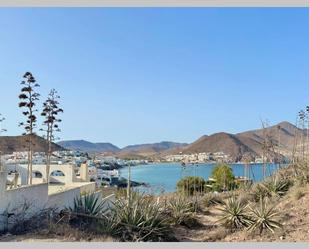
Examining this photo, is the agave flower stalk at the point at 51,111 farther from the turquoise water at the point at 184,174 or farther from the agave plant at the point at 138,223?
the agave plant at the point at 138,223

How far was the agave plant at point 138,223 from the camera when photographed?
6.28 meters

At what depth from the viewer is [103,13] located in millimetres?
7984

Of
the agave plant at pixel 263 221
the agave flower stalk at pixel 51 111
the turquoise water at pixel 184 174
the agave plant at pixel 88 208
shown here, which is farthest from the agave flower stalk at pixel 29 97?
the agave plant at pixel 263 221

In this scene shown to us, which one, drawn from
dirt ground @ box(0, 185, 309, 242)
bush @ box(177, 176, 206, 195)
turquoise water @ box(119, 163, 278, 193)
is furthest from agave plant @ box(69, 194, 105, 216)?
bush @ box(177, 176, 206, 195)

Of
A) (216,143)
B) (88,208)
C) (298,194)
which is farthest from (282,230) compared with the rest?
(216,143)

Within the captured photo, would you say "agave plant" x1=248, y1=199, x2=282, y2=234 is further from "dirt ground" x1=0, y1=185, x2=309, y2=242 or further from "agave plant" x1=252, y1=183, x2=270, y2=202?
"agave plant" x1=252, y1=183, x2=270, y2=202

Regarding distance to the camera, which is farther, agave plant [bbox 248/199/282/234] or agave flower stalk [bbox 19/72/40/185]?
agave flower stalk [bbox 19/72/40/185]

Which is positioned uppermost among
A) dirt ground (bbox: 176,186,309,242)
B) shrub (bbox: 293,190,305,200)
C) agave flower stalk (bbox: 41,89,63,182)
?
agave flower stalk (bbox: 41,89,63,182)

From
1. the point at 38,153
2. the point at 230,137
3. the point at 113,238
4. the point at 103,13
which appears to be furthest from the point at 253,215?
the point at 230,137

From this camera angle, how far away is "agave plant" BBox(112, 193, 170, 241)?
6277mm

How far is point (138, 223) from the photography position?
644 centimetres

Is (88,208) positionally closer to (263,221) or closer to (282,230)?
(263,221)

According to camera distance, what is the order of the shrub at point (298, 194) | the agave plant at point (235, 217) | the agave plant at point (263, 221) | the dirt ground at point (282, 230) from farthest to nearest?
1. the shrub at point (298, 194)
2. the agave plant at point (235, 217)
3. the agave plant at point (263, 221)
4. the dirt ground at point (282, 230)

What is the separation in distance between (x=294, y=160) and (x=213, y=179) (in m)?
6.53
